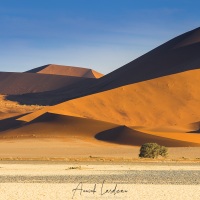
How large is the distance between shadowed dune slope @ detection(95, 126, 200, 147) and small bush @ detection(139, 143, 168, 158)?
12418 millimetres

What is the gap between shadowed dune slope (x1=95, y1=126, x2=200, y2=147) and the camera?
51094mm

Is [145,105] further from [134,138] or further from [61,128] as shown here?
[134,138]

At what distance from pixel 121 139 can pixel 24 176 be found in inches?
1258

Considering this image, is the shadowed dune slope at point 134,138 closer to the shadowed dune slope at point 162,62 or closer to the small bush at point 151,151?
the small bush at point 151,151

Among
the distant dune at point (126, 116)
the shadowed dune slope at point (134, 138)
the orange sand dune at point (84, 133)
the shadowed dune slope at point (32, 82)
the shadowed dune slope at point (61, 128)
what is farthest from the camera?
the shadowed dune slope at point (32, 82)

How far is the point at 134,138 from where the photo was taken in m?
53.7

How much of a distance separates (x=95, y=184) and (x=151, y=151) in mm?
18852

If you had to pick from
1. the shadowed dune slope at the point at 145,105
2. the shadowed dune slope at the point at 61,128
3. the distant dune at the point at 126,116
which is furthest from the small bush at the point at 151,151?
the shadowed dune slope at the point at 145,105

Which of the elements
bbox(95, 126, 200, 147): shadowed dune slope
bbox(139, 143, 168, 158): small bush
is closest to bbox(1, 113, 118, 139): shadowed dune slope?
bbox(95, 126, 200, 147): shadowed dune slope

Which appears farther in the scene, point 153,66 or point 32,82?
point 32,82

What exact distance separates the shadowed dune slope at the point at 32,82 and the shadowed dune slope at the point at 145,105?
71.2 m

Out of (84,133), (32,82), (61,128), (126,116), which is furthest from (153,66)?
(84,133)

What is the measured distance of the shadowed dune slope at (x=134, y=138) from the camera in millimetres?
51094

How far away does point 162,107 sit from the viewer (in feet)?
249
